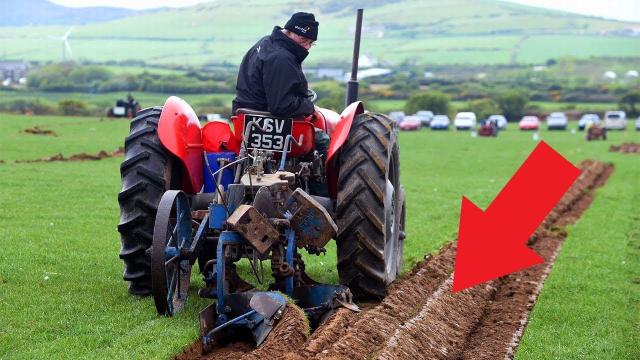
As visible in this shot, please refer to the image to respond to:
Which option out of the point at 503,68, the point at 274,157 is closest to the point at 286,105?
the point at 274,157

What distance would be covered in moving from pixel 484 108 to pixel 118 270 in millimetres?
71989

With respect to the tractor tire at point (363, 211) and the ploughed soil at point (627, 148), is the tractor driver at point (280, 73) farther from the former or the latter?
the ploughed soil at point (627, 148)

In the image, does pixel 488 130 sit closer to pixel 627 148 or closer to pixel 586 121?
pixel 586 121

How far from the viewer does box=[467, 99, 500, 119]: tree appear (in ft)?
267

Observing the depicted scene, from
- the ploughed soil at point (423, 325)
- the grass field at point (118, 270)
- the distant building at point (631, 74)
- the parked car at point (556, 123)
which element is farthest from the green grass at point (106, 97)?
the ploughed soil at point (423, 325)

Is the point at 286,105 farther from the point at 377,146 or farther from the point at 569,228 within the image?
the point at 569,228

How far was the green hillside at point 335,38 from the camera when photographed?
151250 mm

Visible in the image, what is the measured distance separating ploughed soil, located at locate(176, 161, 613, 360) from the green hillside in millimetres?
113483

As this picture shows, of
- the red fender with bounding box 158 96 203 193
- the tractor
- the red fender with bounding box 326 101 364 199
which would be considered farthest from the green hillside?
the tractor

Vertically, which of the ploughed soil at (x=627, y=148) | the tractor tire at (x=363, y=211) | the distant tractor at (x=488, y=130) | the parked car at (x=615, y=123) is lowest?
the parked car at (x=615, y=123)

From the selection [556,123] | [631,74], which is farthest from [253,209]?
[631,74]

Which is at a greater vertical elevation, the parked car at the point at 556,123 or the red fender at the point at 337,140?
the red fender at the point at 337,140

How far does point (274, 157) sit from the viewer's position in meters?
10.6

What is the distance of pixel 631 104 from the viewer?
8362 centimetres
